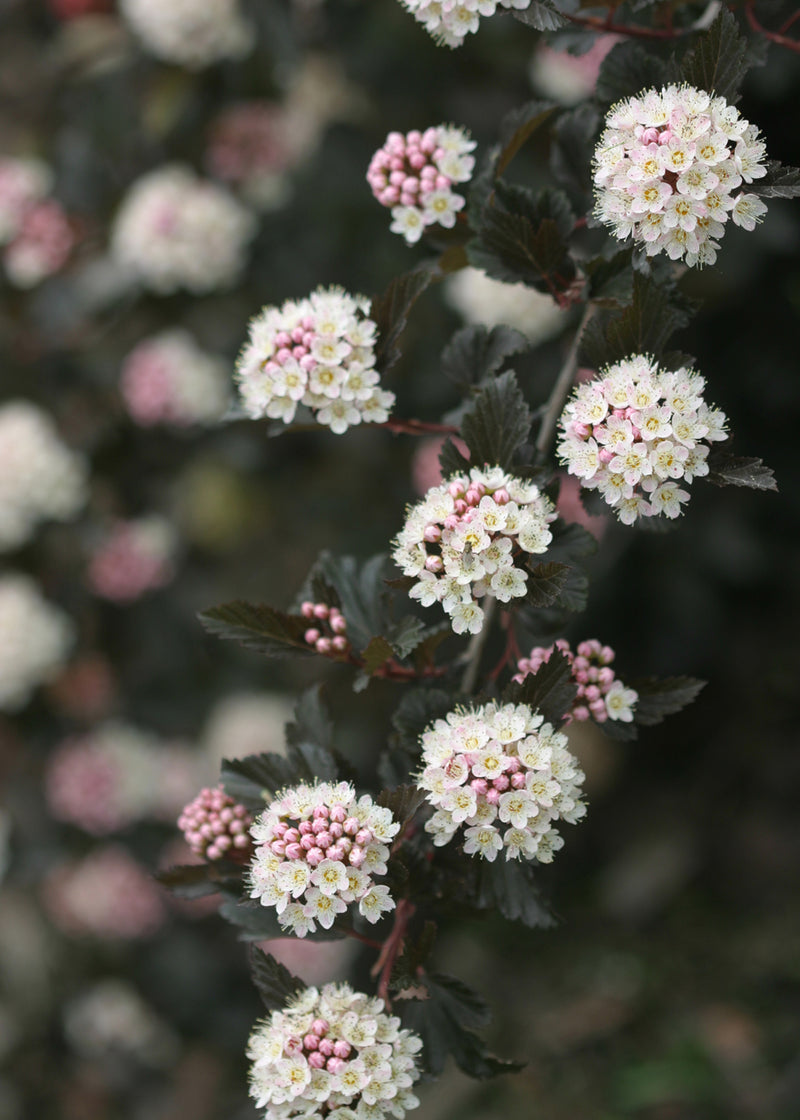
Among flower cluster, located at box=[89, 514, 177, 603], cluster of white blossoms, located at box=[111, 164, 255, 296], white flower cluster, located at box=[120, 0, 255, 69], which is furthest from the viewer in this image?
flower cluster, located at box=[89, 514, 177, 603]

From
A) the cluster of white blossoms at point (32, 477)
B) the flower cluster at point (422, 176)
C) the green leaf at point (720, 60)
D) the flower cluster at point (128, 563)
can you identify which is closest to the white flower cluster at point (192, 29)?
the cluster of white blossoms at point (32, 477)

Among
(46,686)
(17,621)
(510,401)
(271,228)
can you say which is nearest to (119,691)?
(46,686)

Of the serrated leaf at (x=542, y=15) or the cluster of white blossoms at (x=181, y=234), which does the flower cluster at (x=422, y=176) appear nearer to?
the serrated leaf at (x=542, y=15)

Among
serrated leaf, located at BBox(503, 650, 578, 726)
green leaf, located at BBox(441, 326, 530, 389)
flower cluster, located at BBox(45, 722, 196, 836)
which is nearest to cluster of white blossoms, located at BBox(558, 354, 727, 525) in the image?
serrated leaf, located at BBox(503, 650, 578, 726)

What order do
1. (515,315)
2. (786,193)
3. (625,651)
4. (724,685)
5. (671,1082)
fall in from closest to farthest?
1. (786,193)
2. (515,315)
3. (671,1082)
4. (625,651)
5. (724,685)

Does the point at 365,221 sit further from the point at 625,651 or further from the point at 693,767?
the point at 693,767

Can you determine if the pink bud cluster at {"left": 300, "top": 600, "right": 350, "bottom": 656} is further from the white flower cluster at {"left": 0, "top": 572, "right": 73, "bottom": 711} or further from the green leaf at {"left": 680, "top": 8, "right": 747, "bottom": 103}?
the white flower cluster at {"left": 0, "top": 572, "right": 73, "bottom": 711}

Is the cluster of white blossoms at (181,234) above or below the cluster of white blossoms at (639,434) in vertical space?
below
